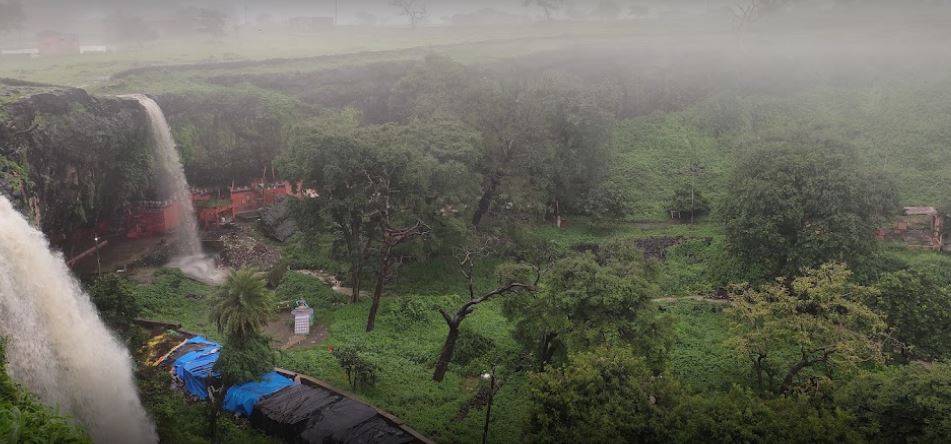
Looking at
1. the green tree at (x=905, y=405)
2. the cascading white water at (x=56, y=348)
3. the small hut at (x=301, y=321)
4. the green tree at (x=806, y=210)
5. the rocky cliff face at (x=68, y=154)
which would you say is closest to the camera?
the green tree at (x=905, y=405)

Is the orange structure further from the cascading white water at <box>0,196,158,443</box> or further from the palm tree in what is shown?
the palm tree

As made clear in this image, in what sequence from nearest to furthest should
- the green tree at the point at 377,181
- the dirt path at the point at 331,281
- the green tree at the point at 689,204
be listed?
1. the green tree at the point at 377,181
2. the dirt path at the point at 331,281
3. the green tree at the point at 689,204

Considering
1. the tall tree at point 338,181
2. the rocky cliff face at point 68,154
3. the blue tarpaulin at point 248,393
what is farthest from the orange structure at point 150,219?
the blue tarpaulin at point 248,393

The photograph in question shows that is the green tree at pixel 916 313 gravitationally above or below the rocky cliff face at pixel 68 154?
below

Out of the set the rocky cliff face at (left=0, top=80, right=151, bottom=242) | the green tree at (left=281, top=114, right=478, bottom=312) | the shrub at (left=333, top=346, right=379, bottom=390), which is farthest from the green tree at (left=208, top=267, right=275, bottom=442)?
the rocky cliff face at (left=0, top=80, right=151, bottom=242)

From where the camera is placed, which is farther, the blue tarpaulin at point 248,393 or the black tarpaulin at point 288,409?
the blue tarpaulin at point 248,393

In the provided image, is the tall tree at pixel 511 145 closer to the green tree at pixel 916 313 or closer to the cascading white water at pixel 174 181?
the cascading white water at pixel 174 181

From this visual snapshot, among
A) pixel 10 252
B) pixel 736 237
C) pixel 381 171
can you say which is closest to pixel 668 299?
pixel 736 237
